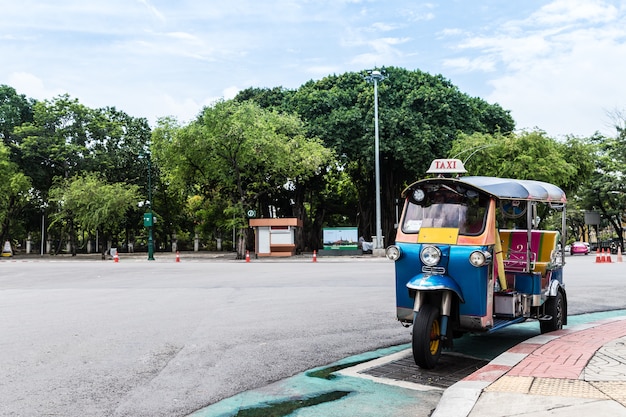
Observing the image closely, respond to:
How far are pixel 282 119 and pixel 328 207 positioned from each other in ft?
57.7

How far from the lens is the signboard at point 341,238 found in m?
40.9

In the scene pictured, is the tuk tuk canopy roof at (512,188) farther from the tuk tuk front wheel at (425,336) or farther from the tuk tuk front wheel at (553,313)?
the tuk tuk front wheel at (425,336)

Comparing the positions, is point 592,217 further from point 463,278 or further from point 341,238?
point 463,278

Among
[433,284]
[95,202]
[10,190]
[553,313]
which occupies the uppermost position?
[10,190]

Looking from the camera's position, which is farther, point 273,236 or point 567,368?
point 273,236

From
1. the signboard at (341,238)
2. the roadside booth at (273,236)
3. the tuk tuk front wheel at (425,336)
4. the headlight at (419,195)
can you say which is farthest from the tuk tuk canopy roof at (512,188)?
the signboard at (341,238)

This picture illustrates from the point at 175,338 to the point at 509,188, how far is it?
495 centimetres

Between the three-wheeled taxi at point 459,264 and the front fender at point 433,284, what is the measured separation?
0.03 ft

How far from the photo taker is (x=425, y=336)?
20.5ft

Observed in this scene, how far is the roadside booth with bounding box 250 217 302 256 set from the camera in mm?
38875

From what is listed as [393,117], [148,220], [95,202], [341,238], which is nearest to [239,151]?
[148,220]

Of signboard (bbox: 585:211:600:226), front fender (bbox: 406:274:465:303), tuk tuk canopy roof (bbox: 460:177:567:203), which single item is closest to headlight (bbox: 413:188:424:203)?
tuk tuk canopy roof (bbox: 460:177:567:203)

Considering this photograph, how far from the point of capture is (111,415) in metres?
4.92

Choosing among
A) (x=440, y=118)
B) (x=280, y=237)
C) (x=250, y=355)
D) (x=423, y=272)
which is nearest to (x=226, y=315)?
(x=250, y=355)
